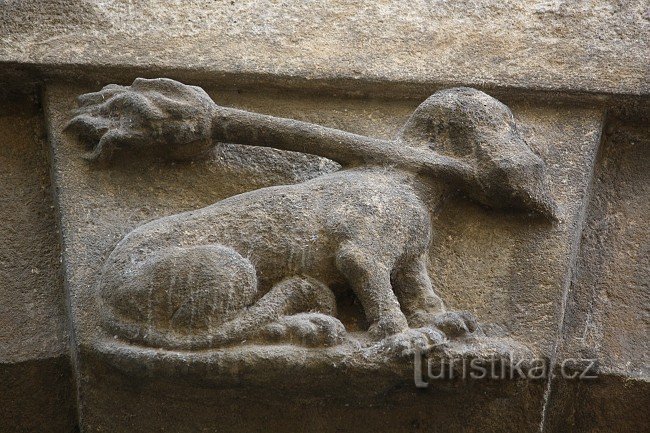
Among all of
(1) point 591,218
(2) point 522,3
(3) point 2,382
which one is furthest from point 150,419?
(2) point 522,3

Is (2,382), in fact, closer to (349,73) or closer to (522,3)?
(349,73)

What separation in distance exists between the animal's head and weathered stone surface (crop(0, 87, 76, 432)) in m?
0.91

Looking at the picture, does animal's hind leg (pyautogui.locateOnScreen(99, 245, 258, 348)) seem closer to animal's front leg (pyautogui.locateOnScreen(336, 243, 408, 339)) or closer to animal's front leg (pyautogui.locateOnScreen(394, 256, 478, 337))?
animal's front leg (pyautogui.locateOnScreen(336, 243, 408, 339))

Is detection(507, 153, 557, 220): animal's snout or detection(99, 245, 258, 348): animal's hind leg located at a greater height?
detection(507, 153, 557, 220): animal's snout

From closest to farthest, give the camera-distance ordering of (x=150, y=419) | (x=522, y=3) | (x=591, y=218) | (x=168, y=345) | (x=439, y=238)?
1. (x=168, y=345)
2. (x=150, y=419)
3. (x=439, y=238)
4. (x=591, y=218)
5. (x=522, y=3)

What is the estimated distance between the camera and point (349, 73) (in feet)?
9.51

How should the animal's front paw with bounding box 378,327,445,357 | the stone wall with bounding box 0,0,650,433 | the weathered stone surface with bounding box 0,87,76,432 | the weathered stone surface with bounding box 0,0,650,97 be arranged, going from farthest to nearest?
the weathered stone surface with bounding box 0,0,650,97
the weathered stone surface with bounding box 0,87,76,432
the stone wall with bounding box 0,0,650,433
the animal's front paw with bounding box 378,327,445,357

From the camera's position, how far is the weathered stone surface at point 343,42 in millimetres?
2887

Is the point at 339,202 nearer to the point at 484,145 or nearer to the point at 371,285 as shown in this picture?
the point at 371,285

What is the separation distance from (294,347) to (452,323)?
1.07 feet

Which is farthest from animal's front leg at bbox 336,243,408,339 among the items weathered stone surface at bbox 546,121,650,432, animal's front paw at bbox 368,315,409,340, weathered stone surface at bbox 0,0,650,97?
weathered stone surface at bbox 0,0,650,97

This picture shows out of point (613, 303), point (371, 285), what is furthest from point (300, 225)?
point (613, 303)

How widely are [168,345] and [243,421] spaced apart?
282 mm

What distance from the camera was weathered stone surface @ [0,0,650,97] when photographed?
2.89m
